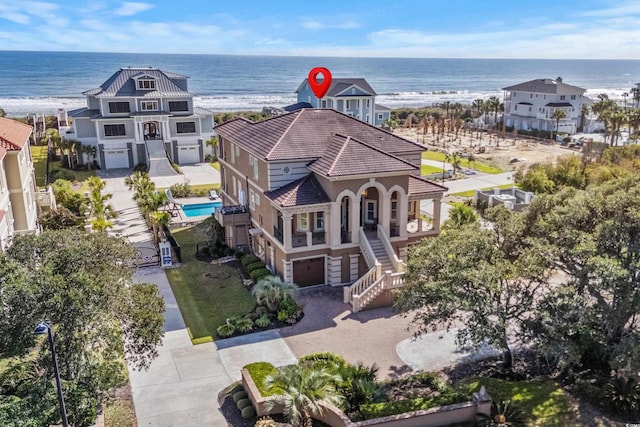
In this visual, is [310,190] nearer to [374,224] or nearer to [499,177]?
[374,224]

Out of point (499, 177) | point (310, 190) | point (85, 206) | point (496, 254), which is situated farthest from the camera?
point (499, 177)

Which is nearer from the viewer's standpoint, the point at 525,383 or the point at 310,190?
the point at 525,383

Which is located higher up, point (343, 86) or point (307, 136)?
point (343, 86)

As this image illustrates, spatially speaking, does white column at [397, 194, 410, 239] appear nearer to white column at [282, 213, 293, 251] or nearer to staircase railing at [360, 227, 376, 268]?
staircase railing at [360, 227, 376, 268]

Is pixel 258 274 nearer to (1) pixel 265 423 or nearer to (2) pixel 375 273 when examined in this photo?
(2) pixel 375 273

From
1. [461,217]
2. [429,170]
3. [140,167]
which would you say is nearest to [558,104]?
[429,170]

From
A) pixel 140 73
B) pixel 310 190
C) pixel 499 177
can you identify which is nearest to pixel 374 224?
pixel 310 190

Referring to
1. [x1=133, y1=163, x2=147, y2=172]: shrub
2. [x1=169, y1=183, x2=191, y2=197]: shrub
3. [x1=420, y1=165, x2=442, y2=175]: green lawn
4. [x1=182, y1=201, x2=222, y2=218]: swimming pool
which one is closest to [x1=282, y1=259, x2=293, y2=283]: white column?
[x1=182, y1=201, x2=222, y2=218]: swimming pool
